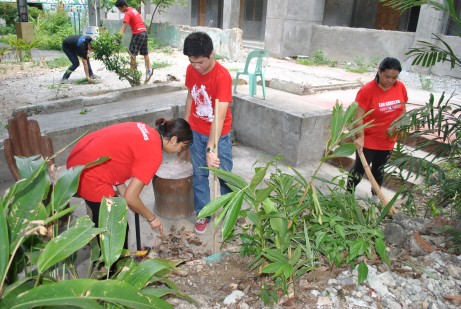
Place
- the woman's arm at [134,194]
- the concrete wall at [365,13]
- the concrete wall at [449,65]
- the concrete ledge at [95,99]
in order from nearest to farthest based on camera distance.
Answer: the woman's arm at [134,194] → the concrete ledge at [95,99] → the concrete wall at [449,65] → the concrete wall at [365,13]

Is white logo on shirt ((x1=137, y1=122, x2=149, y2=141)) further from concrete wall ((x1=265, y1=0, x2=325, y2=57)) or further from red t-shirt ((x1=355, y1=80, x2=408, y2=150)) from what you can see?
concrete wall ((x1=265, y1=0, x2=325, y2=57))

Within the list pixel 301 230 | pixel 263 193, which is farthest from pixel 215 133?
pixel 263 193

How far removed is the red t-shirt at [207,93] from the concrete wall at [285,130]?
1.67 meters

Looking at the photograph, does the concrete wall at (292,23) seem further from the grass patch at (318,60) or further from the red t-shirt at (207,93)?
the red t-shirt at (207,93)

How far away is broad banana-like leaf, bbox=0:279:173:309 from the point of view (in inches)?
38.9

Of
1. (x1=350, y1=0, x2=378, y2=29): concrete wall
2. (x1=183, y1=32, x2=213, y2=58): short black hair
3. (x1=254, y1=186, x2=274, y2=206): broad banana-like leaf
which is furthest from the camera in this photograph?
(x1=350, y1=0, x2=378, y2=29): concrete wall

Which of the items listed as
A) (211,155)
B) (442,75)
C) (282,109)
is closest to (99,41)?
(282,109)

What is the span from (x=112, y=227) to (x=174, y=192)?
2193 mm

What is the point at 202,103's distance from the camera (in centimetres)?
310

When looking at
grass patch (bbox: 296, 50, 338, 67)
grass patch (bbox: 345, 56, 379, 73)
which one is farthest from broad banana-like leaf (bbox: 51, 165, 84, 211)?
grass patch (bbox: 296, 50, 338, 67)

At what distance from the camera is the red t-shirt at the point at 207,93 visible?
2.89m

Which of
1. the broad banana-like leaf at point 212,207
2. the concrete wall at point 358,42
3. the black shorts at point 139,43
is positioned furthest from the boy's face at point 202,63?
the concrete wall at point 358,42

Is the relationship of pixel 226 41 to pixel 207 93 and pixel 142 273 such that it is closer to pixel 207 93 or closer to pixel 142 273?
pixel 207 93

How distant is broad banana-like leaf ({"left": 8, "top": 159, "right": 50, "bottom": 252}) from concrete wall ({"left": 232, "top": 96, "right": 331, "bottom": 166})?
3.60 m
